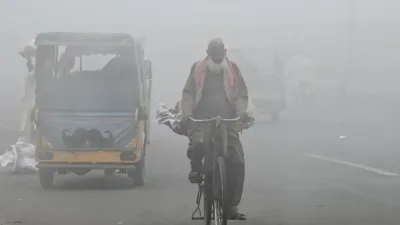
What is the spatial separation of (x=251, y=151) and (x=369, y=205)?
861cm

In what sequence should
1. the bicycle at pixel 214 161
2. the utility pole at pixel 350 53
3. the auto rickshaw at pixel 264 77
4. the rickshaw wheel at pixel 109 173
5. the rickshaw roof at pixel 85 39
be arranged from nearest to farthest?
the bicycle at pixel 214 161
the rickshaw roof at pixel 85 39
the rickshaw wheel at pixel 109 173
the auto rickshaw at pixel 264 77
the utility pole at pixel 350 53

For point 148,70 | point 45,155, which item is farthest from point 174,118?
point 148,70

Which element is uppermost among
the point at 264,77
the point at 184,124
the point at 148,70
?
the point at 184,124

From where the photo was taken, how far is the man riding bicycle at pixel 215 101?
877 centimetres

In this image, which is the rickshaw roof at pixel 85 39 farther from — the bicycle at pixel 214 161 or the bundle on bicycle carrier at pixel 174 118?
the bicycle at pixel 214 161

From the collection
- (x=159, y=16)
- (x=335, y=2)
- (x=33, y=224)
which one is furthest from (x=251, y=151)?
(x=335, y=2)

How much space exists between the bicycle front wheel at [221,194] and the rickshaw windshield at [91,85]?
4743 mm

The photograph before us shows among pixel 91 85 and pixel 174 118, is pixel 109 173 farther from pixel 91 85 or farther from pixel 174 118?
pixel 174 118

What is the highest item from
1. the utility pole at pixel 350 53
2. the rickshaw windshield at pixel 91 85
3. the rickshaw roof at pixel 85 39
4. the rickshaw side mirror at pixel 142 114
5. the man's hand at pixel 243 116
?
the rickshaw roof at pixel 85 39

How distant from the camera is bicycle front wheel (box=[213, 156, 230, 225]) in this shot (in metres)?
8.34

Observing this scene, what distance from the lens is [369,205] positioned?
35.5ft

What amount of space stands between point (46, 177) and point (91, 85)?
1363 millimetres

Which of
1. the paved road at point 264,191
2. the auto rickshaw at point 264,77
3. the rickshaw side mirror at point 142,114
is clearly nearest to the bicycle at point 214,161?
the paved road at point 264,191

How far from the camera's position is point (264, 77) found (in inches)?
1153
